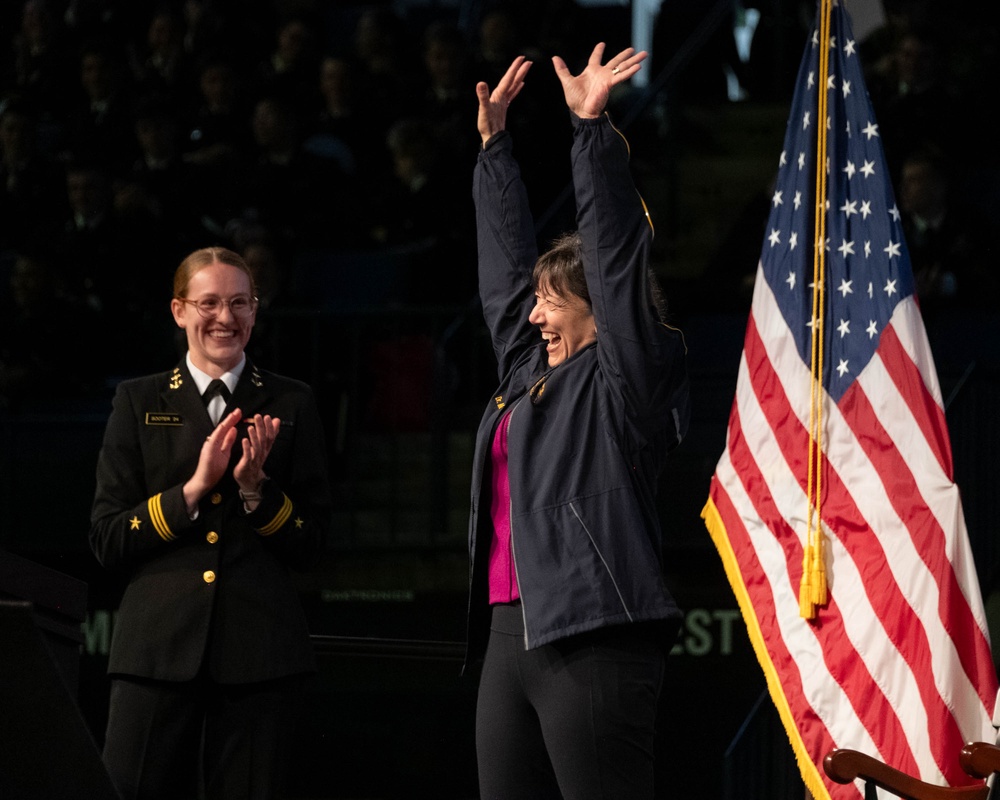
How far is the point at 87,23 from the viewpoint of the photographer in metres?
8.59

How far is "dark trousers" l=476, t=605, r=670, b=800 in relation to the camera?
7.69 feet

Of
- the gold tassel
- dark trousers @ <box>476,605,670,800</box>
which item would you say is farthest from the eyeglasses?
the gold tassel

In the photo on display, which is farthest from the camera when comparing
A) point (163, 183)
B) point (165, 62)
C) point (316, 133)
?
point (165, 62)

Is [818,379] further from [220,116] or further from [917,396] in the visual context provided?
[220,116]

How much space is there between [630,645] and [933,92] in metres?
4.69

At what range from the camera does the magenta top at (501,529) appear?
2.47 m

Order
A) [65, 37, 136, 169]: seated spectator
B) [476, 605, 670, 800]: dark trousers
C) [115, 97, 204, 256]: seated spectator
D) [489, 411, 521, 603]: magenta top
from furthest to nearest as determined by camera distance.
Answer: [65, 37, 136, 169]: seated spectator, [115, 97, 204, 256]: seated spectator, [489, 411, 521, 603]: magenta top, [476, 605, 670, 800]: dark trousers

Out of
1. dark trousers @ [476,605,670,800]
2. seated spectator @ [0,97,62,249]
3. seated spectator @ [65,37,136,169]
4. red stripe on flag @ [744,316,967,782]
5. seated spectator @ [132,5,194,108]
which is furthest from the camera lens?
seated spectator @ [132,5,194,108]

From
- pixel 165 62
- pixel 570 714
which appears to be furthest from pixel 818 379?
pixel 165 62

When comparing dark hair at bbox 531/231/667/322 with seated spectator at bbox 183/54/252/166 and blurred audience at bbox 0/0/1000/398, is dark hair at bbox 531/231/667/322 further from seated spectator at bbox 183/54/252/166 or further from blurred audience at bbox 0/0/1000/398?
seated spectator at bbox 183/54/252/166

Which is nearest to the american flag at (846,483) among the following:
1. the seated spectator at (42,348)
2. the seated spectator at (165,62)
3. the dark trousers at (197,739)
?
the dark trousers at (197,739)

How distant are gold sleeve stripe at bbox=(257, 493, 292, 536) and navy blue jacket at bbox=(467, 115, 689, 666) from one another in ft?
1.34

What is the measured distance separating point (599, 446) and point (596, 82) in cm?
57

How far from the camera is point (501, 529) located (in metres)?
2.52
